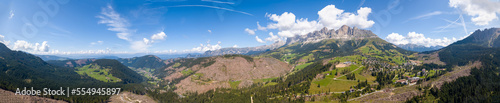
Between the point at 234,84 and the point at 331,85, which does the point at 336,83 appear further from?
the point at 234,84

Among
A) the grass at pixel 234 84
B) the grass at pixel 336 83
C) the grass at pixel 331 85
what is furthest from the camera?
the grass at pixel 234 84

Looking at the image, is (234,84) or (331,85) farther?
(234,84)

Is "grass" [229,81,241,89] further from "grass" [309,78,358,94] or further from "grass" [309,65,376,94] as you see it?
"grass" [309,78,358,94]

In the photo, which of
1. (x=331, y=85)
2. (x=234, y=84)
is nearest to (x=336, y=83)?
(x=331, y=85)

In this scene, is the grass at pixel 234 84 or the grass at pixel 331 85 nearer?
the grass at pixel 331 85

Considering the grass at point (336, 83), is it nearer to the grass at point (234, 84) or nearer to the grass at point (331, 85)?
the grass at point (331, 85)

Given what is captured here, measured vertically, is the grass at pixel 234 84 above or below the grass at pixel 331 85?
below

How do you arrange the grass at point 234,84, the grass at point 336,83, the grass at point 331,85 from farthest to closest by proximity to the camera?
the grass at point 234,84
the grass at point 336,83
the grass at point 331,85

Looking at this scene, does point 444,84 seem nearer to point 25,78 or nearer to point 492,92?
point 492,92

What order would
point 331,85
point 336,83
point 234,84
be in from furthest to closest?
point 234,84, point 336,83, point 331,85

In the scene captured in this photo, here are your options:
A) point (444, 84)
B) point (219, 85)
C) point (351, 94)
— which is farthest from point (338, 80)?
point (219, 85)

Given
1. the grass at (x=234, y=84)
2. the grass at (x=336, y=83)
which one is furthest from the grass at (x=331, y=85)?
the grass at (x=234, y=84)
